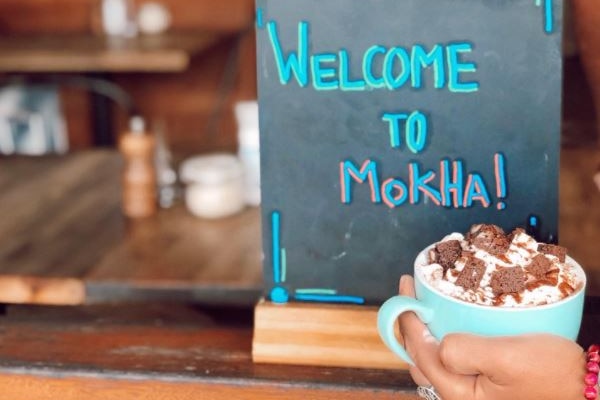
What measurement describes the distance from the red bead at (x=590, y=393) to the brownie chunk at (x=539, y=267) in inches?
4.6

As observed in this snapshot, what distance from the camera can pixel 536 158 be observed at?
1.06 meters

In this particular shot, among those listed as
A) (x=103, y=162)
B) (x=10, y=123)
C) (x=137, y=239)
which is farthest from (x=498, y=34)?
(x=10, y=123)

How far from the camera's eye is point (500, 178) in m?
1.08

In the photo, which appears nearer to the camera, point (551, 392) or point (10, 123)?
point (551, 392)

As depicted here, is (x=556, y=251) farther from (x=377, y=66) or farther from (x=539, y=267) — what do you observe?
(x=377, y=66)

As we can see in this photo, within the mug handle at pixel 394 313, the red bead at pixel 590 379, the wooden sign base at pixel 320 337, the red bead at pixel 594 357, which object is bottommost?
the wooden sign base at pixel 320 337

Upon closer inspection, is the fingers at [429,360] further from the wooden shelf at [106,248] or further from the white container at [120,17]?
the white container at [120,17]

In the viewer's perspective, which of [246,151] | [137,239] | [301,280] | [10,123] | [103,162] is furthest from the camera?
[10,123]

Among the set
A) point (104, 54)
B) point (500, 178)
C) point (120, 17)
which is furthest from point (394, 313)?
point (120, 17)

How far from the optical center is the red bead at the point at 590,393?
2.73 feet

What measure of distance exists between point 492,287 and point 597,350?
0.40 ft

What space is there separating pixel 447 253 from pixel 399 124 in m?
0.24

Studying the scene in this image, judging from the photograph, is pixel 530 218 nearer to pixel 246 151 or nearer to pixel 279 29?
pixel 279 29

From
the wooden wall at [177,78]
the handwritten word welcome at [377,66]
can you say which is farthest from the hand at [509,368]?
the wooden wall at [177,78]
